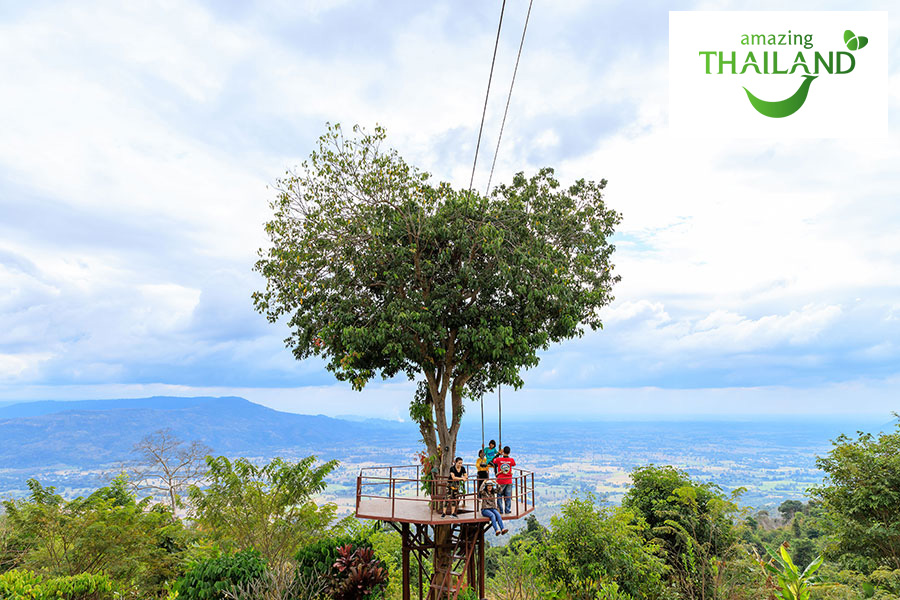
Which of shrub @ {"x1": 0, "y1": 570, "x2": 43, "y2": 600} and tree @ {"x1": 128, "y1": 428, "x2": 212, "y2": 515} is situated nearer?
shrub @ {"x1": 0, "y1": 570, "x2": 43, "y2": 600}

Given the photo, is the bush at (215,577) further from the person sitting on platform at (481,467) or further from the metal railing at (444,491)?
the person sitting on platform at (481,467)

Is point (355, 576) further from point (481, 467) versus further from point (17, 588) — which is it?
point (17, 588)

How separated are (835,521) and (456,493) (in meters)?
16.4

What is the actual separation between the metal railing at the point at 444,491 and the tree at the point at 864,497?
536 inches

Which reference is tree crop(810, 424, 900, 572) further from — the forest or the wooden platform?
the wooden platform

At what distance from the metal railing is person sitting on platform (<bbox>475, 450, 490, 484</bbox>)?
0.14m

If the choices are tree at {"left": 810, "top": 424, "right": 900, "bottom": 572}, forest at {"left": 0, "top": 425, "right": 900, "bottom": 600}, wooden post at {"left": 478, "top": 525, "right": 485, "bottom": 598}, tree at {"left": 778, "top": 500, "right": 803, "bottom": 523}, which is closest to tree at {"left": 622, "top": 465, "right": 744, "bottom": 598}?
forest at {"left": 0, "top": 425, "right": 900, "bottom": 600}

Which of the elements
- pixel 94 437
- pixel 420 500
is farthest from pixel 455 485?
pixel 94 437

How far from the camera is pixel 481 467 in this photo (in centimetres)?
1412

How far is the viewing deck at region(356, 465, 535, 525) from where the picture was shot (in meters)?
Answer: 13.4

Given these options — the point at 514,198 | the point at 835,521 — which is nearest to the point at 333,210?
the point at 514,198

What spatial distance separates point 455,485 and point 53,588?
824 cm

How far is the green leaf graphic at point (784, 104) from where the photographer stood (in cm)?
1368

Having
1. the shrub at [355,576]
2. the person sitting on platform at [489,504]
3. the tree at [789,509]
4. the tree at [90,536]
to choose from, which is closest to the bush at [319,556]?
the shrub at [355,576]
